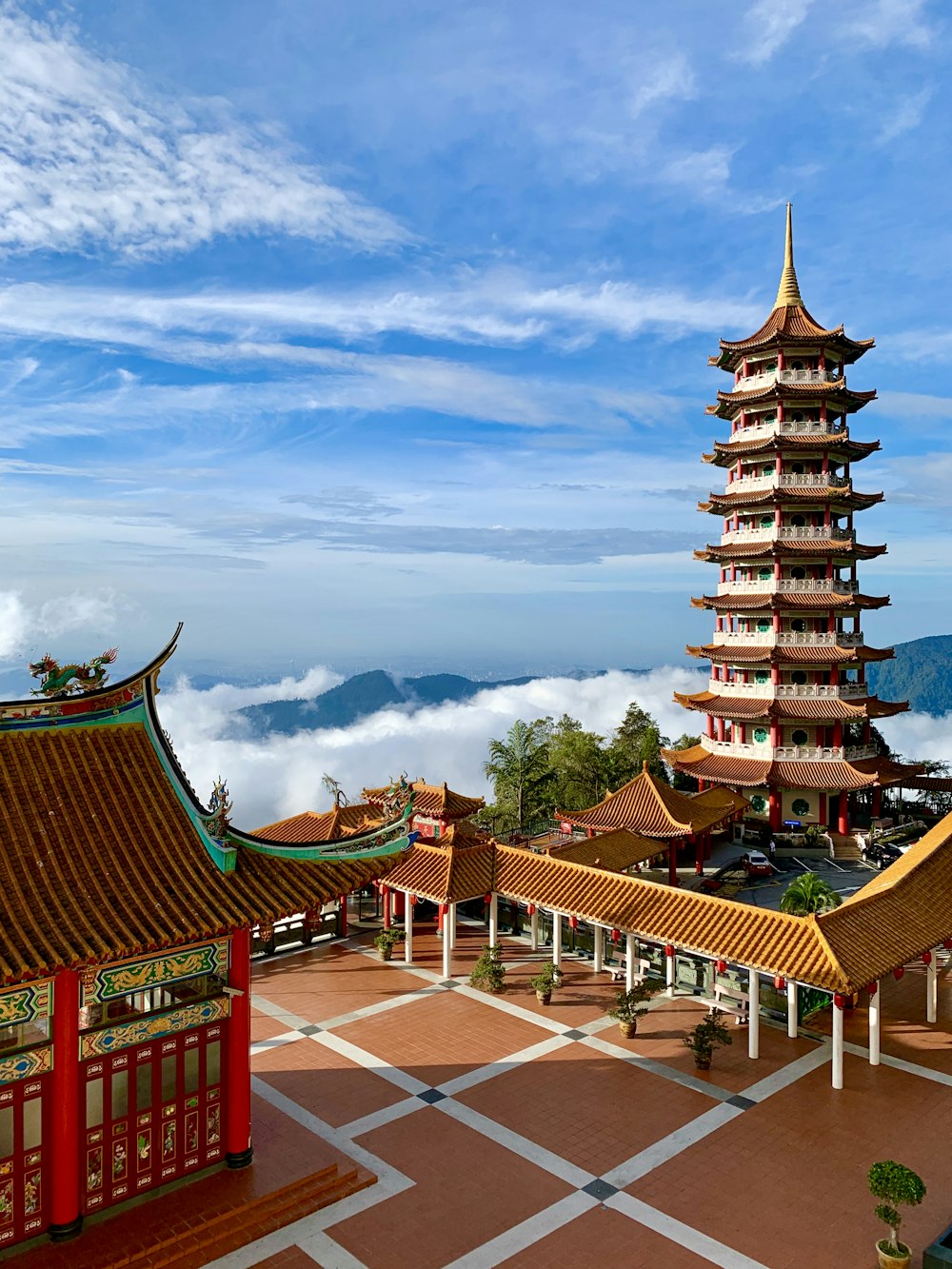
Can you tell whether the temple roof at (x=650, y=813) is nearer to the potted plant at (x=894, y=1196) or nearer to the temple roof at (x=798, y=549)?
the temple roof at (x=798, y=549)

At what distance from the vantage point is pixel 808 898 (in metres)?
24.0

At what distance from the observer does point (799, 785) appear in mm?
38656

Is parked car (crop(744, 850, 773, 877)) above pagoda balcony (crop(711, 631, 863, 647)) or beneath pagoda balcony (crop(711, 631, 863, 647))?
beneath

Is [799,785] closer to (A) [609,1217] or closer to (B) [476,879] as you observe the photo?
(B) [476,879]

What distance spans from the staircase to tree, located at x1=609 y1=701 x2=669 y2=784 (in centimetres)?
1276

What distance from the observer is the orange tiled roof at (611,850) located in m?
26.9

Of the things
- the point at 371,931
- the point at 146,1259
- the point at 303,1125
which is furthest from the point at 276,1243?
the point at 371,931

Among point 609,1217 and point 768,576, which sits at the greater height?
point 768,576

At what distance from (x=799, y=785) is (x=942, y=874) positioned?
1581 centimetres

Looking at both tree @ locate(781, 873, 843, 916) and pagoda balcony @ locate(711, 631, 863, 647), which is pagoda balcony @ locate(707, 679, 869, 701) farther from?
tree @ locate(781, 873, 843, 916)

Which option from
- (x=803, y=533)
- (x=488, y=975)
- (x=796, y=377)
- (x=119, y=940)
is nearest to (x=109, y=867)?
(x=119, y=940)

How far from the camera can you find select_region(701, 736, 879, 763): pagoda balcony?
40.2 metres

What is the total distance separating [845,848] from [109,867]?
3339 cm

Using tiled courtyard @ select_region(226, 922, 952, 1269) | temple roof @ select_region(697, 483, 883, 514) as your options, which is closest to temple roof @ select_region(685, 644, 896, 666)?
temple roof @ select_region(697, 483, 883, 514)
